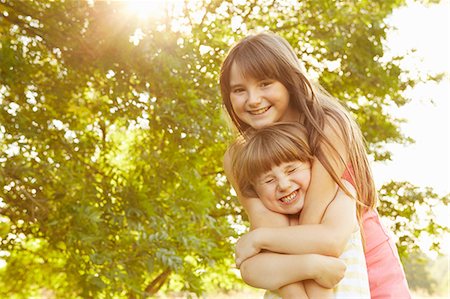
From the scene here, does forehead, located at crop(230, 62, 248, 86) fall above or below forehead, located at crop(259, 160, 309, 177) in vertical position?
above

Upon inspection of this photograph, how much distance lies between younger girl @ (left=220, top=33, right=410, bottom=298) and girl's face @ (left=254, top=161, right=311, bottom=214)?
0.03 meters

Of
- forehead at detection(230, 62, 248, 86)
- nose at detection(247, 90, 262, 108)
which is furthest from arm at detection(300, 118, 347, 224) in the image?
forehead at detection(230, 62, 248, 86)

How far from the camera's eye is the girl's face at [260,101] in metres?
2.74

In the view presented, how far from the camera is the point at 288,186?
2.45 meters

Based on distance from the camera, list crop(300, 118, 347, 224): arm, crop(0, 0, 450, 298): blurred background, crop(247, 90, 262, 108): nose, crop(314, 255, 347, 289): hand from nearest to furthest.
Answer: crop(314, 255, 347, 289): hand < crop(300, 118, 347, 224): arm < crop(247, 90, 262, 108): nose < crop(0, 0, 450, 298): blurred background

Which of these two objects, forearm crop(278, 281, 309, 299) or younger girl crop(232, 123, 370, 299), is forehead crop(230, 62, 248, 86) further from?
forearm crop(278, 281, 309, 299)

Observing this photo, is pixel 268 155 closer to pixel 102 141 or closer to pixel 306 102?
pixel 306 102

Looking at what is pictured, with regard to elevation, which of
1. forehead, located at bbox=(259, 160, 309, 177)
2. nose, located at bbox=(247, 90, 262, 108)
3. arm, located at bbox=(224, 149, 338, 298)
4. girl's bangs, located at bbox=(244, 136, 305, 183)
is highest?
nose, located at bbox=(247, 90, 262, 108)

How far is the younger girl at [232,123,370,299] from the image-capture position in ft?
7.79

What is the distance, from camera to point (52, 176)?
4.91 metres

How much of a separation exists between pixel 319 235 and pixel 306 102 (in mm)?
613

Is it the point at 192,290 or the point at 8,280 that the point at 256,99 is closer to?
the point at 192,290

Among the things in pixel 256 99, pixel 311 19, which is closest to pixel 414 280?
pixel 311 19

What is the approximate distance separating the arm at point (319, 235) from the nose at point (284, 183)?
0.48 ft
